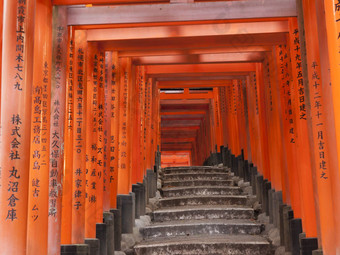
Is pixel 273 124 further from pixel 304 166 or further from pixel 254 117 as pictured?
pixel 304 166

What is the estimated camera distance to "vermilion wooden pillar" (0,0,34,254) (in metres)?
2.85

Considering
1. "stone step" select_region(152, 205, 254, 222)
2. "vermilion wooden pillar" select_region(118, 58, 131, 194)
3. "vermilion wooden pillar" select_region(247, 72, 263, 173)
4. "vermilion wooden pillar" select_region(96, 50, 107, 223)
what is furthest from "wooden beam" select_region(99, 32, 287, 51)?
"stone step" select_region(152, 205, 254, 222)

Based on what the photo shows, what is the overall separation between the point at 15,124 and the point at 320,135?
7.59ft

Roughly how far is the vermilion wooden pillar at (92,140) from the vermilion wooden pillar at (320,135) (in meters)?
2.52

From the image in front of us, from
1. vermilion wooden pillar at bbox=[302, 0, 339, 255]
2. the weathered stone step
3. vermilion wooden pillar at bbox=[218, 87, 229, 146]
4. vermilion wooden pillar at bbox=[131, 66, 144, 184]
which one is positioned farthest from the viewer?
vermilion wooden pillar at bbox=[218, 87, 229, 146]

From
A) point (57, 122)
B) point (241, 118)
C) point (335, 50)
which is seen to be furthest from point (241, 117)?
point (335, 50)

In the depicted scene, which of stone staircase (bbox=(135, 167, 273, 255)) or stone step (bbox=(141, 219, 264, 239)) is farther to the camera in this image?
stone step (bbox=(141, 219, 264, 239))

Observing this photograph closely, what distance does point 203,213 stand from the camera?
21.4 ft

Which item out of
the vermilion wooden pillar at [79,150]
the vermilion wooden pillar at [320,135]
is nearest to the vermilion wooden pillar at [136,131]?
the vermilion wooden pillar at [79,150]

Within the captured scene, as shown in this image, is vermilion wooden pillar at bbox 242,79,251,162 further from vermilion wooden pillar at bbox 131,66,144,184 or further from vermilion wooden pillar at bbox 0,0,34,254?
vermilion wooden pillar at bbox 0,0,34,254

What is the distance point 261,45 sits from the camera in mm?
5449

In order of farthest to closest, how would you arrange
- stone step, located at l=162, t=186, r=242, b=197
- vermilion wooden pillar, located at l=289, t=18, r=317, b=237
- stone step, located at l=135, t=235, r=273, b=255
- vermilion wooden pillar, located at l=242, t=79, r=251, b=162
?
vermilion wooden pillar, located at l=242, t=79, r=251, b=162
stone step, located at l=162, t=186, r=242, b=197
stone step, located at l=135, t=235, r=273, b=255
vermilion wooden pillar, located at l=289, t=18, r=317, b=237

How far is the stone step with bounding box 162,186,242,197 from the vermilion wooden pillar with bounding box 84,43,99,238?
9.51 ft

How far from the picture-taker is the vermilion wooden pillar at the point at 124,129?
614 centimetres
